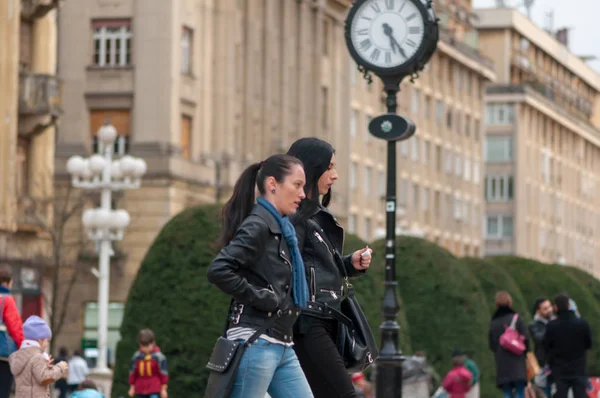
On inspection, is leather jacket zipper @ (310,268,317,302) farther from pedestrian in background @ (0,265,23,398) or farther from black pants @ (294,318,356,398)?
pedestrian in background @ (0,265,23,398)

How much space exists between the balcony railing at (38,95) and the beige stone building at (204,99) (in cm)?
783

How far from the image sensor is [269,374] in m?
8.72

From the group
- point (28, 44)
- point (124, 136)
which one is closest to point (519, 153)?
point (124, 136)

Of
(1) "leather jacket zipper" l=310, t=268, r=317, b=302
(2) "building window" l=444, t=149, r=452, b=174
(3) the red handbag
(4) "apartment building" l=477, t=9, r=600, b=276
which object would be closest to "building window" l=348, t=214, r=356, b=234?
(2) "building window" l=444, t=149, r=452, b=174

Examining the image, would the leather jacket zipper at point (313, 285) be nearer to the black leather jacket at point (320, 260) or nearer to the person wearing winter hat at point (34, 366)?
the black leather jacket at point (320, 260)

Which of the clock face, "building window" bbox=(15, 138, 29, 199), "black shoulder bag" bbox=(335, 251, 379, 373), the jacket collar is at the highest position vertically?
"building window" bbox=(15, 138, 29, 199)

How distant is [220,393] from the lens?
8.66 metres

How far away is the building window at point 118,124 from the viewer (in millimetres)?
57625

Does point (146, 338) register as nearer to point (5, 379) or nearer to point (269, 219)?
point (5, 379)

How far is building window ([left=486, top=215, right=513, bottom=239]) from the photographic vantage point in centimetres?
11150

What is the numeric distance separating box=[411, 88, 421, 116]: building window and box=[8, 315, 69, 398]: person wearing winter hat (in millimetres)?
73189

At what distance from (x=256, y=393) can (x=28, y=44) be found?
41718 millimetres

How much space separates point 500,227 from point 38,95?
216ft

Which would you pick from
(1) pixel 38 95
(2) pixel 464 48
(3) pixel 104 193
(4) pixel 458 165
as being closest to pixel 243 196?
(3) pixel 104 193
